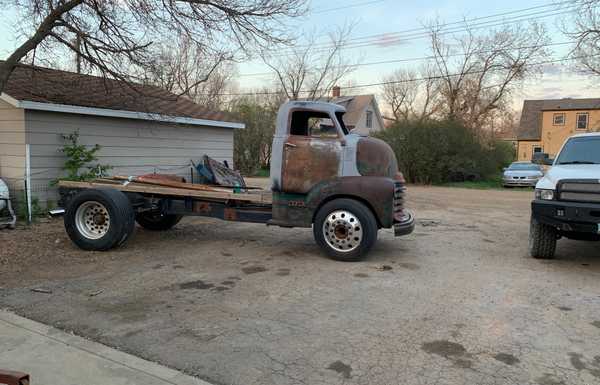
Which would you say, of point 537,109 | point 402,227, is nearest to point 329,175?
point 402,227

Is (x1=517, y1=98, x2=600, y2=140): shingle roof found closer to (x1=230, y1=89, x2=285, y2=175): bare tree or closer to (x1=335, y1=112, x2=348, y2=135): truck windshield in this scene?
(x1=230, y1=89, x2=285, y2=175): bare tree

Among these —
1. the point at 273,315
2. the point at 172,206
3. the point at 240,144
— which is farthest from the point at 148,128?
the point at 240,144

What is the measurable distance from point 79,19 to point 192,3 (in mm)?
2239

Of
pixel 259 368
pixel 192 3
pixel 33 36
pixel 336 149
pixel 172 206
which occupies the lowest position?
pixel 259 368

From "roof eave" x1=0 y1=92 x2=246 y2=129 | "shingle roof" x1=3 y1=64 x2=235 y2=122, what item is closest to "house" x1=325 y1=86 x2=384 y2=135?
"roof eave" x1=0 y1=92 x2=246 y2=129

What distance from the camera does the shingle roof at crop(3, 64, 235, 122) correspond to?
33.9 feet

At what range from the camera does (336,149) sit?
7.03 m

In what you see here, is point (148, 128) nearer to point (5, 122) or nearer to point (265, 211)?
point (5, 122)

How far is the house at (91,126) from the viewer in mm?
10125

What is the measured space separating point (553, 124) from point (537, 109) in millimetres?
5205

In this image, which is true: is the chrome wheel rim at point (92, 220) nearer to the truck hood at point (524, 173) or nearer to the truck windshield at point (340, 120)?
the truck windshield at point (340, 120)

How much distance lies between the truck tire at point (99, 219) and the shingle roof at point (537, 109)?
4581 centimetres

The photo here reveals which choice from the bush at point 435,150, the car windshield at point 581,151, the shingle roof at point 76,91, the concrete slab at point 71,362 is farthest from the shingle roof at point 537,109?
the concrete slab at point 71,362

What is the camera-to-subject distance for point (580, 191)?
20.4 ft
